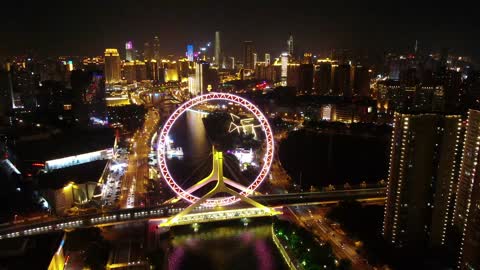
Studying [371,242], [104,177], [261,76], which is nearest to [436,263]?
[371,242]

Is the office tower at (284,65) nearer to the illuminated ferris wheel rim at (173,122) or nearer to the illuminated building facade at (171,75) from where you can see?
the illuminated building facade at (171,75)

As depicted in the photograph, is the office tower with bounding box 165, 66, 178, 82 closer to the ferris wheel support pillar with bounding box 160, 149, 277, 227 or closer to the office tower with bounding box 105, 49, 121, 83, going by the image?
the office tower with bounding box 105, 49, 121, 83

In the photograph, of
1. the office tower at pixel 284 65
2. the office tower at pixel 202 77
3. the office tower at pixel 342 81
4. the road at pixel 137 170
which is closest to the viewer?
the road at pixel 137 170

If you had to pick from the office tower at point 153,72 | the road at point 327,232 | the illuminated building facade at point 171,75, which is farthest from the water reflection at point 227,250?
the illuminated building facade at point 171,75

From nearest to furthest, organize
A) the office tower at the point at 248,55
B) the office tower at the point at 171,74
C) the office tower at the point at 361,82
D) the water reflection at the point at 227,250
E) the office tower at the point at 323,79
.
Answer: the water reflection at the point at 227,250, the office tower at the point at 361,82, the office tower at the point at 323,79, the office tower at the point at 171,74, the office tower at the point at 248,55

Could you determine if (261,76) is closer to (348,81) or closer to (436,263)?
(348,81)

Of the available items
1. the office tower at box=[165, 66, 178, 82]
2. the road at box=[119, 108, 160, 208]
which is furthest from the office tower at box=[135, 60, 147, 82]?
the road at box=[119, 108, 160, 208]
